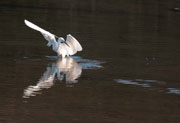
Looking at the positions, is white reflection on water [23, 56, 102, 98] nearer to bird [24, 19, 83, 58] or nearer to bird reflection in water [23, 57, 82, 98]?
bird reflection in water [23, 57, 82, 98]

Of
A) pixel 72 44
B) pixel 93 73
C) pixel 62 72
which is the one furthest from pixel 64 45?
pixel 93 73

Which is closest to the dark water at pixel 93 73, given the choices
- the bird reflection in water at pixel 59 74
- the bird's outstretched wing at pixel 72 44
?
the bird reflection in water at pixel 59 74

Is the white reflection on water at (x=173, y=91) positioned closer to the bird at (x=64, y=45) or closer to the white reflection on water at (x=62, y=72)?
the white reflection on water at (x=62, y=72)

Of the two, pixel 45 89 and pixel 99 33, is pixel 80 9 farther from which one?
pixel 45 89

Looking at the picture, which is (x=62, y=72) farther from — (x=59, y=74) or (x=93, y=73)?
(x=93, y=73)

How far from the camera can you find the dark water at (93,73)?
10.0m

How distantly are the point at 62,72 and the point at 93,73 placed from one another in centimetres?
68

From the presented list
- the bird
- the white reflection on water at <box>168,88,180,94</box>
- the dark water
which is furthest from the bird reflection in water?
the white reflection on water at <box>168,88,180,94</box>

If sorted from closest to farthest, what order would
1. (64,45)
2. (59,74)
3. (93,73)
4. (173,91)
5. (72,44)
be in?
(173,91) < (59,74) < (93,73) < (64,45) < (72,44)

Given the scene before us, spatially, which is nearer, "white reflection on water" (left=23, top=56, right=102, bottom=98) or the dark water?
the dark water

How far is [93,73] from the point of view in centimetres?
1383

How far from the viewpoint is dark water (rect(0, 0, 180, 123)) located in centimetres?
1002

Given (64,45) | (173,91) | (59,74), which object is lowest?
(173,91)

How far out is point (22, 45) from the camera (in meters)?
17.6
